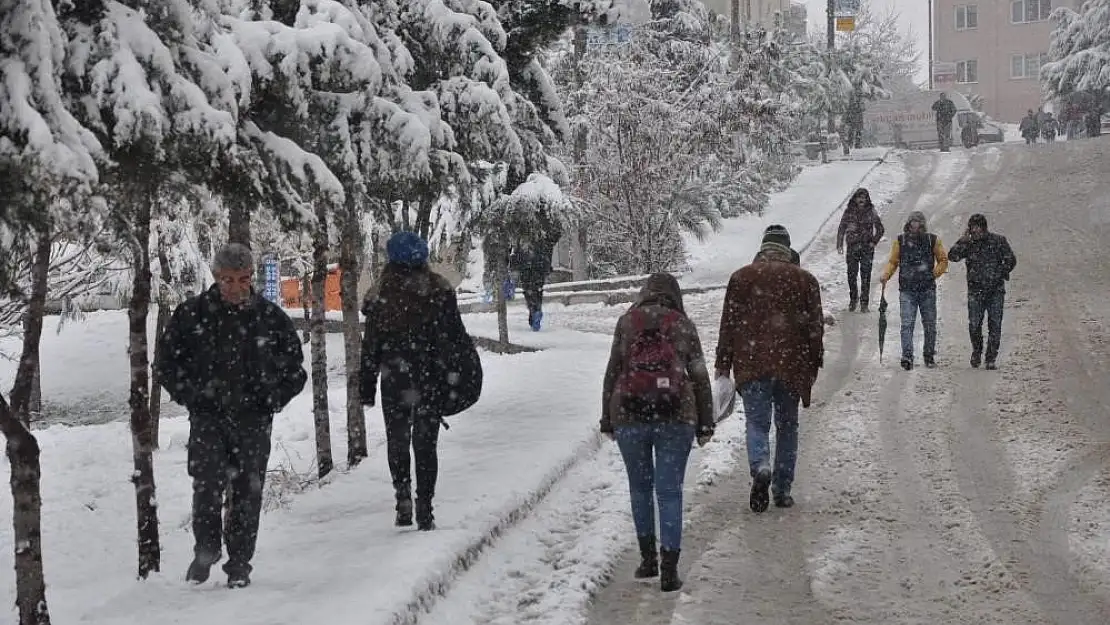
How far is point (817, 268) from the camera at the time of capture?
2064 centimetres

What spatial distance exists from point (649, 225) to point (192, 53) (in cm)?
1827

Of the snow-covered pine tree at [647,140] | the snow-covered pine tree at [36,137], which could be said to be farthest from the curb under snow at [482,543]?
the snow-covered pine tree at [647,140]

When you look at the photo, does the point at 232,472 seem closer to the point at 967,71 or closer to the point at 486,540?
the point at 486,540

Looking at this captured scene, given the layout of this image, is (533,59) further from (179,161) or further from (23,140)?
(23,140)

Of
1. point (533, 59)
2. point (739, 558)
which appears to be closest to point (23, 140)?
point (739, 558)

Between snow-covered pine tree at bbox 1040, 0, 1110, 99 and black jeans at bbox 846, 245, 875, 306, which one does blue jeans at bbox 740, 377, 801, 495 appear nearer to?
black jeans at bbox 846, 245, 875, 306

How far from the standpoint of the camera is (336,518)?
6918mm

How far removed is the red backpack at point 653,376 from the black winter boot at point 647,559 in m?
0.75

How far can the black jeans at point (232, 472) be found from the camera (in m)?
5.33

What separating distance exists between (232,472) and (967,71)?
7101 cm

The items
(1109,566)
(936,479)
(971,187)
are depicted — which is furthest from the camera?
(971,187)

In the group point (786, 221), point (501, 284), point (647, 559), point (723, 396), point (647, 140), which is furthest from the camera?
point (786, 221)

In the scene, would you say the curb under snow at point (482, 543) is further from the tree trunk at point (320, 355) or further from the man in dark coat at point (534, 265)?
the man in dark coat at point (534, 265)

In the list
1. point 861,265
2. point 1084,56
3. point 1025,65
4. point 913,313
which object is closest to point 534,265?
point 861,265
